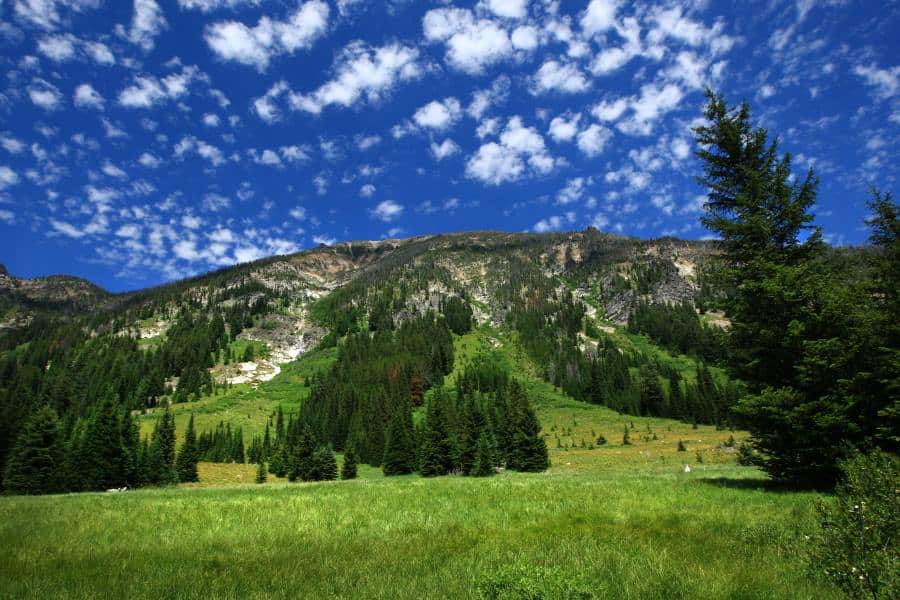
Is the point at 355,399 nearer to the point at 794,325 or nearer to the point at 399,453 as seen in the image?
the point at 399,453

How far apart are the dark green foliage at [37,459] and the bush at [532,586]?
202ft

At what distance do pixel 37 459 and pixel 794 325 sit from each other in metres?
66.4

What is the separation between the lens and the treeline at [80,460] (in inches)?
1802

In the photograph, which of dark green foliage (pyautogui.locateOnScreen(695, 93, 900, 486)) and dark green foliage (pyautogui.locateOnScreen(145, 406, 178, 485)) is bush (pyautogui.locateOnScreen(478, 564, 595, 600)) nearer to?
dark green foliage (pyautogui.locateOnScreen(695, 93, 900, 486))

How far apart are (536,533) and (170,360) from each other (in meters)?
198

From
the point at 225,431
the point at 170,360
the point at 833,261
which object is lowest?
the point at 225,431

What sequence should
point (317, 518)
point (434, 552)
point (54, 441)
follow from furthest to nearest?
1. point (54, 441)
2. point (317, 518)
3. point (434, 552)

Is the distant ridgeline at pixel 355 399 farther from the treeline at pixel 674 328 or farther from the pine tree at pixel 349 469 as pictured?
the treeline at pixel 674 328

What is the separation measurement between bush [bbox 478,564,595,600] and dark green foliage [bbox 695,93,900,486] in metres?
11.3

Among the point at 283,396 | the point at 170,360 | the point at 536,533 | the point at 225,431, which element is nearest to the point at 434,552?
the point at 536,533

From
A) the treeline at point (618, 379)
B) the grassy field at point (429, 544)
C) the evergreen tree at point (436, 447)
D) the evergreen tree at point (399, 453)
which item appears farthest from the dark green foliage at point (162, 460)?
the treeline at point (618, 379)

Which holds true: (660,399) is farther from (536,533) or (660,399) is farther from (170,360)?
(170,360)

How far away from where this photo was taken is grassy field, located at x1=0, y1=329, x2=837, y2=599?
227 inches

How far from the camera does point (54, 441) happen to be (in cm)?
4778
